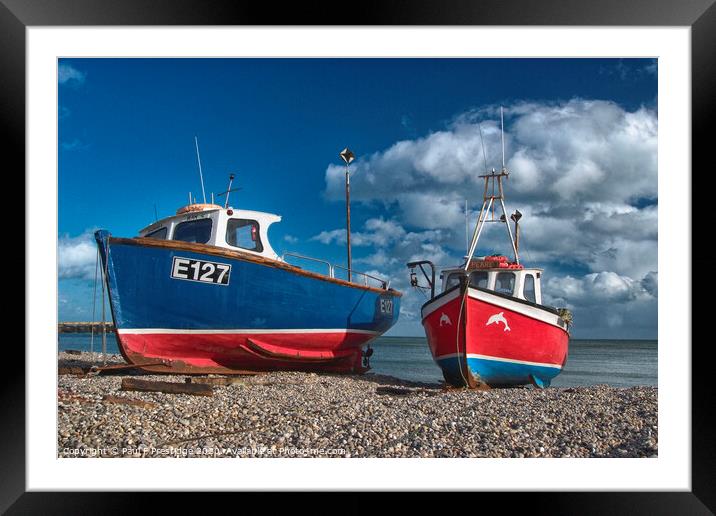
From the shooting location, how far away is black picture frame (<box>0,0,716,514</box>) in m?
4.01

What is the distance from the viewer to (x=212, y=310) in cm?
849

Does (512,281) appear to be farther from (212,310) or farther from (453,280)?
(212,310)

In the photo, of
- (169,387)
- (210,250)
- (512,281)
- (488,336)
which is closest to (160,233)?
(210,250)

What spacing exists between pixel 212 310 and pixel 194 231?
1.64 m

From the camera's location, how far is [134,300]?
8.22 m

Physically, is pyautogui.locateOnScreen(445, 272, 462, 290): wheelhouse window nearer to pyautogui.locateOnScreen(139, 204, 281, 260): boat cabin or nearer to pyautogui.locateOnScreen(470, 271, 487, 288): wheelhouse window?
pyautogui.locateOnScreen(470, 271, 487, 288): wheelhouse window

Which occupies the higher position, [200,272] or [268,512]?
[200,272]

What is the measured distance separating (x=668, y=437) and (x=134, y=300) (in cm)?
747

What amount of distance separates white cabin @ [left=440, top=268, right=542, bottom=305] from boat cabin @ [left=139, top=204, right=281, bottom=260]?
376 cm

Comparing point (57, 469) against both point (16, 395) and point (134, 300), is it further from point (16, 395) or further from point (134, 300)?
point (134, 300)

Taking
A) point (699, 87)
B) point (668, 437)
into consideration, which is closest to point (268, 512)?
point (668, 437)

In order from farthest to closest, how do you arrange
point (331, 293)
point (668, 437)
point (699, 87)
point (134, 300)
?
point (331, 293) → point (134, 300) → point (668, 437) → point (699, 87)

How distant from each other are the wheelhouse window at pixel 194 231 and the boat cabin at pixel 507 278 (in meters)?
4.66

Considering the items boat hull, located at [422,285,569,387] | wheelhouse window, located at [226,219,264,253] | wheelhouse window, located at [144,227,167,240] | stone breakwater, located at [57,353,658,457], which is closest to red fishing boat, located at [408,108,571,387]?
boat hull, located at [422,285,569,387]
